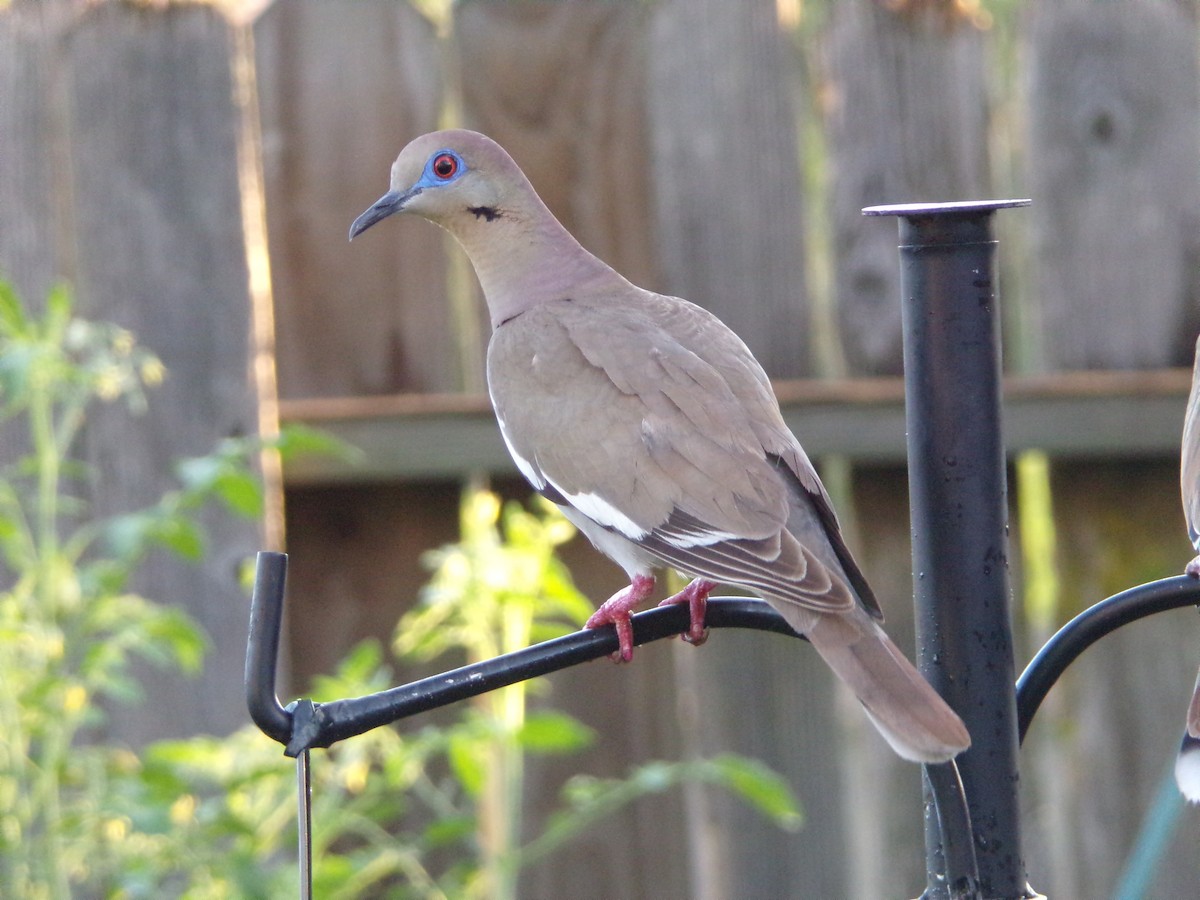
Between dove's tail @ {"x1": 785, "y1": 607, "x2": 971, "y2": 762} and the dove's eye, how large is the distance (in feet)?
3.72

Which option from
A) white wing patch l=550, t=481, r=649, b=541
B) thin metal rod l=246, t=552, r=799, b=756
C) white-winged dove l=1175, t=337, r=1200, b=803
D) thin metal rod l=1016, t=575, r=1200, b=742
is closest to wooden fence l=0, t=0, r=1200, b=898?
white wing patch l=550, t=481, r=649, b=541

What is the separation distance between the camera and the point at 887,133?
12.3ft

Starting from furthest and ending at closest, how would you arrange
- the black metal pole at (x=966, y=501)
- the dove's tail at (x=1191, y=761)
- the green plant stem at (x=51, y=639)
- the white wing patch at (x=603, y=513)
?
the green plant stem at (x=51, y=639) → the white wing patch at (x=603, y=513) → the dove's tail at (x=1191, y=761) → the black metal pole at (x=966, y=501)

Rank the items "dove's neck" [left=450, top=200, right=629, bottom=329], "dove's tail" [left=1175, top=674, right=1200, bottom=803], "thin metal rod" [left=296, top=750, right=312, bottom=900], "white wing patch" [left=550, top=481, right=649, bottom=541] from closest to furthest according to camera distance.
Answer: "thin metal rod" [left=296, top=750, right=312, bottom=900] → "dove's tail" [left=1175, top=674, right=1200, bottom=803] → "white wing patch" [left=550, top=481, right=649, bottom=541] → "dove's neck" [left=450, top=200, right=629, bottom=329]

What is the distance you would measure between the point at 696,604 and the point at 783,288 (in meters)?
1.53

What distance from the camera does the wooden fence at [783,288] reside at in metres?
3.72

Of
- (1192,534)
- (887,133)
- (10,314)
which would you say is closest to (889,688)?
(1192,534)

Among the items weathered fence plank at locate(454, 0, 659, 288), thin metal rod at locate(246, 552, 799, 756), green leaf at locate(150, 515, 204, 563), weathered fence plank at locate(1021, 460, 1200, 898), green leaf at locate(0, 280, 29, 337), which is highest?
weathered fence plank at locate(454, 0, 659, 288)

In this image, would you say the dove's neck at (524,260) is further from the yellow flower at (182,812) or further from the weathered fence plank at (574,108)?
the yellow flower at (182,812)

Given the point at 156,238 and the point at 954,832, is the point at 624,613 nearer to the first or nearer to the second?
the point at 954,832

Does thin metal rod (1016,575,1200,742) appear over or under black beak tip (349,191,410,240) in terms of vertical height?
under

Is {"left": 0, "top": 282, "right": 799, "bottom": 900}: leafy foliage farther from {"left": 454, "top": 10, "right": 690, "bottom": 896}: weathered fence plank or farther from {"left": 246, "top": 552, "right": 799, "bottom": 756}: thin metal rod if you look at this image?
{"left": 246, "top": 552, "right": 799, "bottom": 756}: thin metal rod

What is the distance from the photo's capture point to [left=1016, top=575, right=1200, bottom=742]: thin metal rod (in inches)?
73.3

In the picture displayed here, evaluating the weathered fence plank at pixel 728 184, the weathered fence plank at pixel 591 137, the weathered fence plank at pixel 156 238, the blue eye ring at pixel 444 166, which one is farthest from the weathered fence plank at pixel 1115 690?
Answer: the weathered fence plank at pixel 156 238
